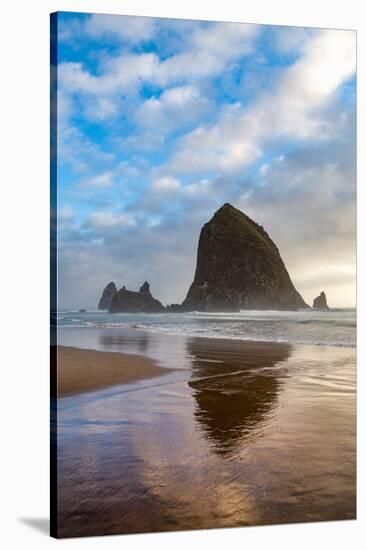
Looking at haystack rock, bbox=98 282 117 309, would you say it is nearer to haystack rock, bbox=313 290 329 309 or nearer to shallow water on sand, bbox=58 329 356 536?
shallow water on sand, bbox=58 329 356 536

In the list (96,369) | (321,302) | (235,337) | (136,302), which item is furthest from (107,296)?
(321,302)

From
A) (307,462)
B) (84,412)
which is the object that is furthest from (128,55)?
(307,462)

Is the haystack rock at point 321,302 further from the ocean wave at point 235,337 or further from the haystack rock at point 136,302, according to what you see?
the haystack rock at point 136,302

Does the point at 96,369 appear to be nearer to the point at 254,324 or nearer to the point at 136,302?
the point at 136,302

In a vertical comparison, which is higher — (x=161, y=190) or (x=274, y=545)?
(x=161, y=190)

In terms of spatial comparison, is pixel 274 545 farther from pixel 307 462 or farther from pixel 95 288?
pixel 95 288

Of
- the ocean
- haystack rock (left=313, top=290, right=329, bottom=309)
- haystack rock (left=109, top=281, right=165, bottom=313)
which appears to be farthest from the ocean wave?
haystack rock (left=313, top=290, right=329, bottom=309)
